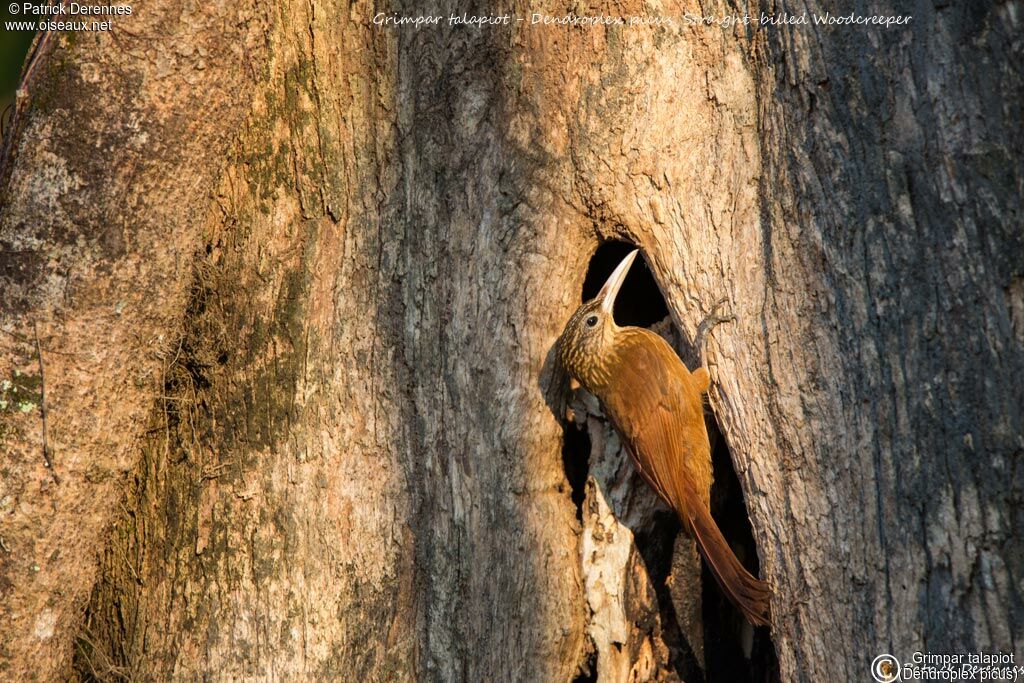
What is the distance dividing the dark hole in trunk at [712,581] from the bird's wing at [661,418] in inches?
4.2

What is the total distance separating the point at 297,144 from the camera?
301 centimetres

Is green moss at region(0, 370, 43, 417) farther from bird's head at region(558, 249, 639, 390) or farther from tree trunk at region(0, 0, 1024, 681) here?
bird's head at region(558, 249, 639, 390)

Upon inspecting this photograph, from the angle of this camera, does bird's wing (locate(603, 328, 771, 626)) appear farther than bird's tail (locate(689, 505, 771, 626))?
Yes

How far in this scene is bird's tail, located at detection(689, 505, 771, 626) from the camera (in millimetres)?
2811

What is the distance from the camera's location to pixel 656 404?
10.6 feet

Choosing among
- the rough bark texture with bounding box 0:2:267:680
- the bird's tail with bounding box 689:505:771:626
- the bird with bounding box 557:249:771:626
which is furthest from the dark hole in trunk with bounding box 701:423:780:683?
the rough bark texture with bounding box 0:2:267:680

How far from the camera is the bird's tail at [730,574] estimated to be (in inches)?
111

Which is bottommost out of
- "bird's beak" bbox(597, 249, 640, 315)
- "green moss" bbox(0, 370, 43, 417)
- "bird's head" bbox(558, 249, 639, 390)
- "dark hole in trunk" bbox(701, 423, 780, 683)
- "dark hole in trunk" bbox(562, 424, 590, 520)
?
"dark hole in trunk" bbox(701, 423, 780, 683)

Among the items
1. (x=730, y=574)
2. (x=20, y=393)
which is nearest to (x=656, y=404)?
(x=730, y=574)

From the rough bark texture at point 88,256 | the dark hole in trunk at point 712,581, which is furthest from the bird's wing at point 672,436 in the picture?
the rough bark texture at point 88,256

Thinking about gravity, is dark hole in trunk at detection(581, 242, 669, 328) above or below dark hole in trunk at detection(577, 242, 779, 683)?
above

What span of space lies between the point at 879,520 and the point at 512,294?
136cm

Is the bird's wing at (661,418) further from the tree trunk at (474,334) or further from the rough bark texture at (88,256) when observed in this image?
the rough bark texture at (88,256)

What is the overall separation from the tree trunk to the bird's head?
9 cm
